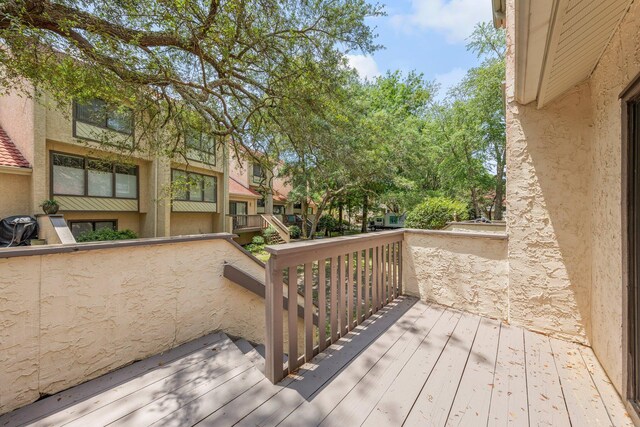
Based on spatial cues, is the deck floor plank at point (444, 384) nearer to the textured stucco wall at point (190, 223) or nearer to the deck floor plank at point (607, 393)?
the deck floor plank at point (607, 393)

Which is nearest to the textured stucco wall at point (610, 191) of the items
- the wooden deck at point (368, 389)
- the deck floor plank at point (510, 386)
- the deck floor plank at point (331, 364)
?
the wooden deck at point (368, 389)

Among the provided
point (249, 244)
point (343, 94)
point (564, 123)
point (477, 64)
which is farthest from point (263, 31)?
point (477, 64)

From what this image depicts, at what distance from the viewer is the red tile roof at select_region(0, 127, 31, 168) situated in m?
7.21

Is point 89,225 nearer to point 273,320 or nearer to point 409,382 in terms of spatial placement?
point 273,320

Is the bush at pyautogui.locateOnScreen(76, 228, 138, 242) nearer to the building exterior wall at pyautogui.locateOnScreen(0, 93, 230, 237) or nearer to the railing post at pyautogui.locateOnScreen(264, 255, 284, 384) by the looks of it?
the building exterior wall at pyautogui.locateOnScreen(0, 93, 230, 237)

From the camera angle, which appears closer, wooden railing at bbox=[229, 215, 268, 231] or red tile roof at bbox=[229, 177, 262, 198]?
wooden railing at bbox=[229, 215, 268, 231]

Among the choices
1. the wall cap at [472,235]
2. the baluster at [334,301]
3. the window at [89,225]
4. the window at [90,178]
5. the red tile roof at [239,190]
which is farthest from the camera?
the red tile roof at [239,190]

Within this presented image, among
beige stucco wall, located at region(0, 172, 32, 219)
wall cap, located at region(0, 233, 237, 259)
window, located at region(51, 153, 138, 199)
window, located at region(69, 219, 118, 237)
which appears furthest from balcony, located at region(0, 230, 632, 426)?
window, located at region(69, 219, 118, 237)

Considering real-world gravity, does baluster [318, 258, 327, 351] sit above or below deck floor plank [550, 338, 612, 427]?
above

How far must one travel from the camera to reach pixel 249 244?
15664 millimetres

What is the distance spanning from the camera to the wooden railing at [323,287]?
1882mm

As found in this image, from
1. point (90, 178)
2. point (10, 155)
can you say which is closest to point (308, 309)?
point (10, 155)

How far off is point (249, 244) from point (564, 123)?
14.9 metres

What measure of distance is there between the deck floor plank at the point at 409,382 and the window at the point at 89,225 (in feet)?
37.7
